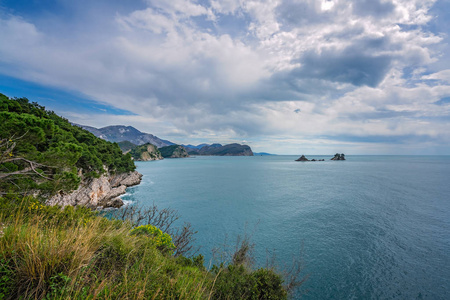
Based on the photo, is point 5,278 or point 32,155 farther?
point 32,155

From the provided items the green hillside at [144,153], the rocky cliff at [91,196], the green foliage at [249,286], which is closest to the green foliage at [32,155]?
the green foliage at [249,286]

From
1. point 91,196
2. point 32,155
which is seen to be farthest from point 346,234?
point 91,196

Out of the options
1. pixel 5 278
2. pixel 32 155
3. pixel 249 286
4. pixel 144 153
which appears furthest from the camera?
pixel 144 153

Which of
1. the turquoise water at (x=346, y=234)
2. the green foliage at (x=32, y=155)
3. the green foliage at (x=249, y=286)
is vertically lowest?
the turquoise water at (x=346, y=234)

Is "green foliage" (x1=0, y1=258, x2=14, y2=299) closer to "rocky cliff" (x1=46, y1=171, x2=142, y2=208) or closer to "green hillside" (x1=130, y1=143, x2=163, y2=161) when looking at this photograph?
"rocky cliff" (x1=46, y1=171, x2=142, y2=208)

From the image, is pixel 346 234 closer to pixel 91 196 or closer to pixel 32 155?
pixel 32 155

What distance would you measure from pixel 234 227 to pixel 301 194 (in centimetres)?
2112

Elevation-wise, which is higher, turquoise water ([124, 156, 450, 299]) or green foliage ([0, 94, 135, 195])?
green foliage ([0, 94, 135, 195])

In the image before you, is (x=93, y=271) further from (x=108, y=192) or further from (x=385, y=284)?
(x=108, y=192)

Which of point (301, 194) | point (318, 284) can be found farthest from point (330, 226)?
point (301, 194)

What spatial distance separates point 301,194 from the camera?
121 ft

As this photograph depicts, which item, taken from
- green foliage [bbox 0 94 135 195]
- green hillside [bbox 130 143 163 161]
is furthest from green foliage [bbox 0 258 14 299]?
green hillside [bbox 130 143 163 161]

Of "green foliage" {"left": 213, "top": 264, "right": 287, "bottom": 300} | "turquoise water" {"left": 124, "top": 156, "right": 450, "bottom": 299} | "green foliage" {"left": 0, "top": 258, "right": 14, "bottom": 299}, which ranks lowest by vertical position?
"turquoise water" {"left": 124, "top": 156, "right": 450, "bottom": 299}

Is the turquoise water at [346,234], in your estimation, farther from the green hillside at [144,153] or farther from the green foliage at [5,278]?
the green hillside at [144,153]
